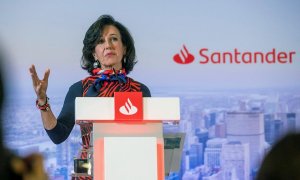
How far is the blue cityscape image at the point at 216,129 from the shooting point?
4.95 metres

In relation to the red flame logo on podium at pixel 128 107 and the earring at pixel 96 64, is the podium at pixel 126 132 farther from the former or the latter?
the earring at pixel 96 64

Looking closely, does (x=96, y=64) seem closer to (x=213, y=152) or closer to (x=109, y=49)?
(x=109, y=49)

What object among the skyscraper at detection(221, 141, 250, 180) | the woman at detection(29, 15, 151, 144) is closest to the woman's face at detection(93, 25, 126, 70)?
the woman at detection(29, 15, 151, 144)

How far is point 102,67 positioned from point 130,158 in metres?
2.40

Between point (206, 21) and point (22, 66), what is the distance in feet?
5.22

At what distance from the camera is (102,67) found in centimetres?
477

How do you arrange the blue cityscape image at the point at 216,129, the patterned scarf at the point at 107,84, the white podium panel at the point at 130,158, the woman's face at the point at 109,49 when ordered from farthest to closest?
the blue cityscape image at the point at 216,129 < the woman's face at the point at 109,49 < the patterned scarf at the point at 107,84 < the white podium panel at the point at 130,158

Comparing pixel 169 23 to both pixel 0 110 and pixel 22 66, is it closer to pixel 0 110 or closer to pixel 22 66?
pixel 22 66

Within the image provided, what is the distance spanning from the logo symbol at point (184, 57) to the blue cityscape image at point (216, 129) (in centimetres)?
25

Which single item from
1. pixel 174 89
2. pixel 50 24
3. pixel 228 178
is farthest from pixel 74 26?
pixel 228 178

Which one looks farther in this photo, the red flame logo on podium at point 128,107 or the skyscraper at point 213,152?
the skyscraper at point 213,152

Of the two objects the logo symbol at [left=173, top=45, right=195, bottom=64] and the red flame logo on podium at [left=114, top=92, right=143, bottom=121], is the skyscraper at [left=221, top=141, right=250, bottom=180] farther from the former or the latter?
the red flame logo on podium at [left=114, top=92, right=143, bottom=121]

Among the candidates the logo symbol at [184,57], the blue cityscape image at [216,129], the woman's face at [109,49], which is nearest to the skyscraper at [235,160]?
the blue cityscape image at [216,129]

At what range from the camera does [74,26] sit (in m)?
5.12
